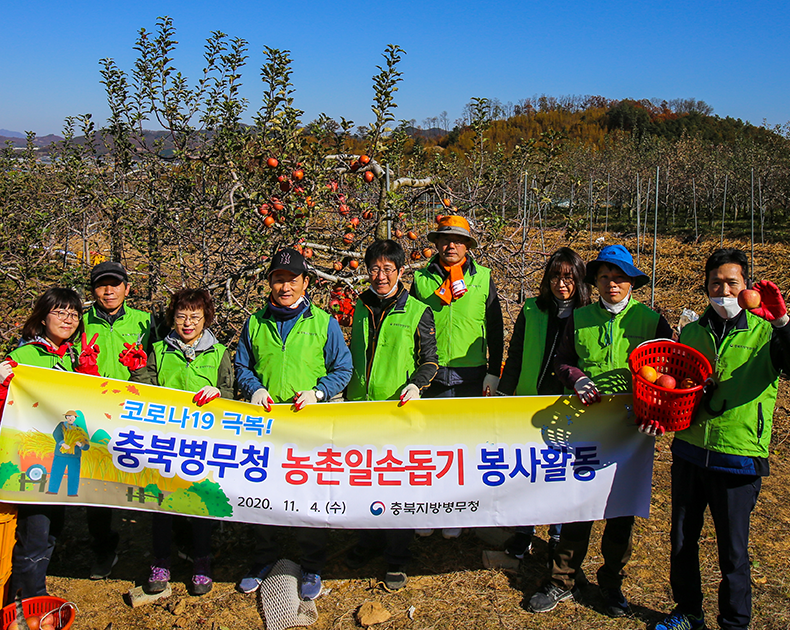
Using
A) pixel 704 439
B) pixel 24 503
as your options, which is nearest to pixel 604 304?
pixel 704 439

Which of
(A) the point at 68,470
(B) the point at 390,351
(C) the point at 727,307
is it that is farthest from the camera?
(B) the point at 390,351

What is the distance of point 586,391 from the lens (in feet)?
9.11

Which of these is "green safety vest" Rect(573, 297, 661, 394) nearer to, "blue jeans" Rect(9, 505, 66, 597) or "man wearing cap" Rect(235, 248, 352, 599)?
"man wearing cap" Rect(235, 248, 352, 599)

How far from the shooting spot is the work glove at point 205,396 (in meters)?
2.97

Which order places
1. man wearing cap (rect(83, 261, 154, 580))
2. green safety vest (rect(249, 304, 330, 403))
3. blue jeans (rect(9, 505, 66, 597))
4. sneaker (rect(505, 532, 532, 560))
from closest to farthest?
blue jeans (rect(9, 505, 66, 597)), green safety vest (rect(249, 304, 330, 403)), man wearing cap (rect(83, 261, 154, 580)), sneaker (rect(505, 532, 532, 560))

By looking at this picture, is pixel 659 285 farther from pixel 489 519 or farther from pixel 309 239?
pixel 489 519

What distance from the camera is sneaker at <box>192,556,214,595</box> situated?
124 inches

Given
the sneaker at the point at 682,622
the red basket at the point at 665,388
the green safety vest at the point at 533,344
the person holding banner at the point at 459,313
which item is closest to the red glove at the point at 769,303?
the red basket at the point at 665,388

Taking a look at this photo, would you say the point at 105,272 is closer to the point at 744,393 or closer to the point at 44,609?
the point at 44,609

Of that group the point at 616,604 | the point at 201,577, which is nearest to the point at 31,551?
the point at 201,577

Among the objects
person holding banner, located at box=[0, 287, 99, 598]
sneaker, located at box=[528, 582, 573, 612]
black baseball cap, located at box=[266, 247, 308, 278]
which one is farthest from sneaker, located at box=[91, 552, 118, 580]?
sneaker, located at box=[528, 582, 573, 612]

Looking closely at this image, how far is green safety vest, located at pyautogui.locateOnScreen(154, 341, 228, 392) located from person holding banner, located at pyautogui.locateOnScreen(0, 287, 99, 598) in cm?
42

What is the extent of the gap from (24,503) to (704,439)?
10.9ft

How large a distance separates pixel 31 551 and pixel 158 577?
656 millimetres
